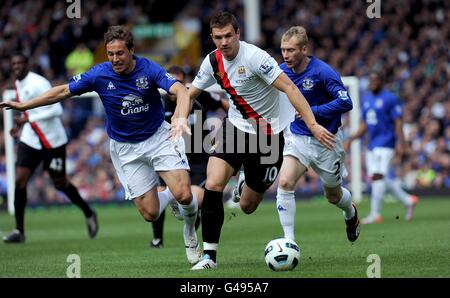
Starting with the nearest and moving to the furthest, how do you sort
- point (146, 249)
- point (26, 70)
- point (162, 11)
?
point (146, 249) → point (26, 70) → point (162, 11)

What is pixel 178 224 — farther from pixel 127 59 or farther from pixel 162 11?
pixel 162 11

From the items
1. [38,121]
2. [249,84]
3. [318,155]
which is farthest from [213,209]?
[38,121]

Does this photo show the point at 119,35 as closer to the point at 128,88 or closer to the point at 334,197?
the point at 128,88

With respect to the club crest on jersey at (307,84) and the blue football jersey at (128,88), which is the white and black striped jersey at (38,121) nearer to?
the blue football jersey at (128,88)

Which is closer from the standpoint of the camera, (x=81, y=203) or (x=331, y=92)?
(x=331, y=92)

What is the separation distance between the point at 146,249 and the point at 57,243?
188cm

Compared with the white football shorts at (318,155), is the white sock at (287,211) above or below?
below

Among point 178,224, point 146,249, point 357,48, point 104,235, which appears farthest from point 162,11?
point 146,249

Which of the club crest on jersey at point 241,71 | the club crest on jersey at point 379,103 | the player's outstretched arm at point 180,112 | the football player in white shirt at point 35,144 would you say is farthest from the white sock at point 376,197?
the player's outstretched arm at point 180,112

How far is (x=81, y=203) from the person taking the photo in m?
13.9

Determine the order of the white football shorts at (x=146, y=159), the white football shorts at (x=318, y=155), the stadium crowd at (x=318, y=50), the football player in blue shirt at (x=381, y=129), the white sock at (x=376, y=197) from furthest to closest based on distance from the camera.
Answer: the stadium crowd at (x=318, y=50) → the football player in blue shirt at (x=381, y=129) → the white sock at (x=376, y=197) → the white football shorts at (x=318, y=155) → the white football shorts at (x=146, y=159)

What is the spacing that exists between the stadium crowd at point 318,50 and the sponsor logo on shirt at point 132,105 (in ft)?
42.6

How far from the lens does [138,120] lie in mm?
9781

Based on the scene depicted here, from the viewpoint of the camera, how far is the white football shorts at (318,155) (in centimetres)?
1047
